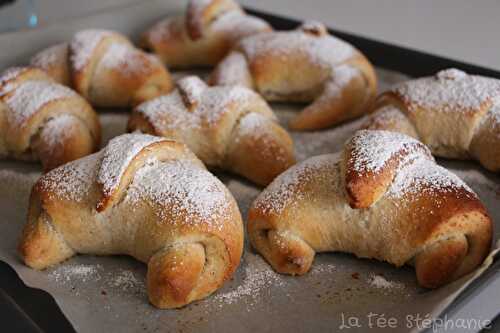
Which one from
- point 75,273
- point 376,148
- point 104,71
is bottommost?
point 75,273

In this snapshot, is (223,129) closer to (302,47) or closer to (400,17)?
(302,47)

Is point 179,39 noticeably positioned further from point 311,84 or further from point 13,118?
point 13,118

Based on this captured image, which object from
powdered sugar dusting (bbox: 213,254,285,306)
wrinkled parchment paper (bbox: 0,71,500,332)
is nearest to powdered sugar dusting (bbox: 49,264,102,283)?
wrinkled parchment paper (bbox: 0,71,500,332)

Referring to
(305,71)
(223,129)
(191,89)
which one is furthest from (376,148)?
(305,71)

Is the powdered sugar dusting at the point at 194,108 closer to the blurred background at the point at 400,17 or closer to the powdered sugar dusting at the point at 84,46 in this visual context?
the powdered sugar dusting at the point at 84,46

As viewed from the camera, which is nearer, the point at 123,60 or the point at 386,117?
the point at 386,117

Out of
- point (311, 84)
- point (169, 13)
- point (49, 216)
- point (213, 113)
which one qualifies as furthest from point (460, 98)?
point (169, 13)

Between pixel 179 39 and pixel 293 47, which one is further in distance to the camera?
pixel 179 39
